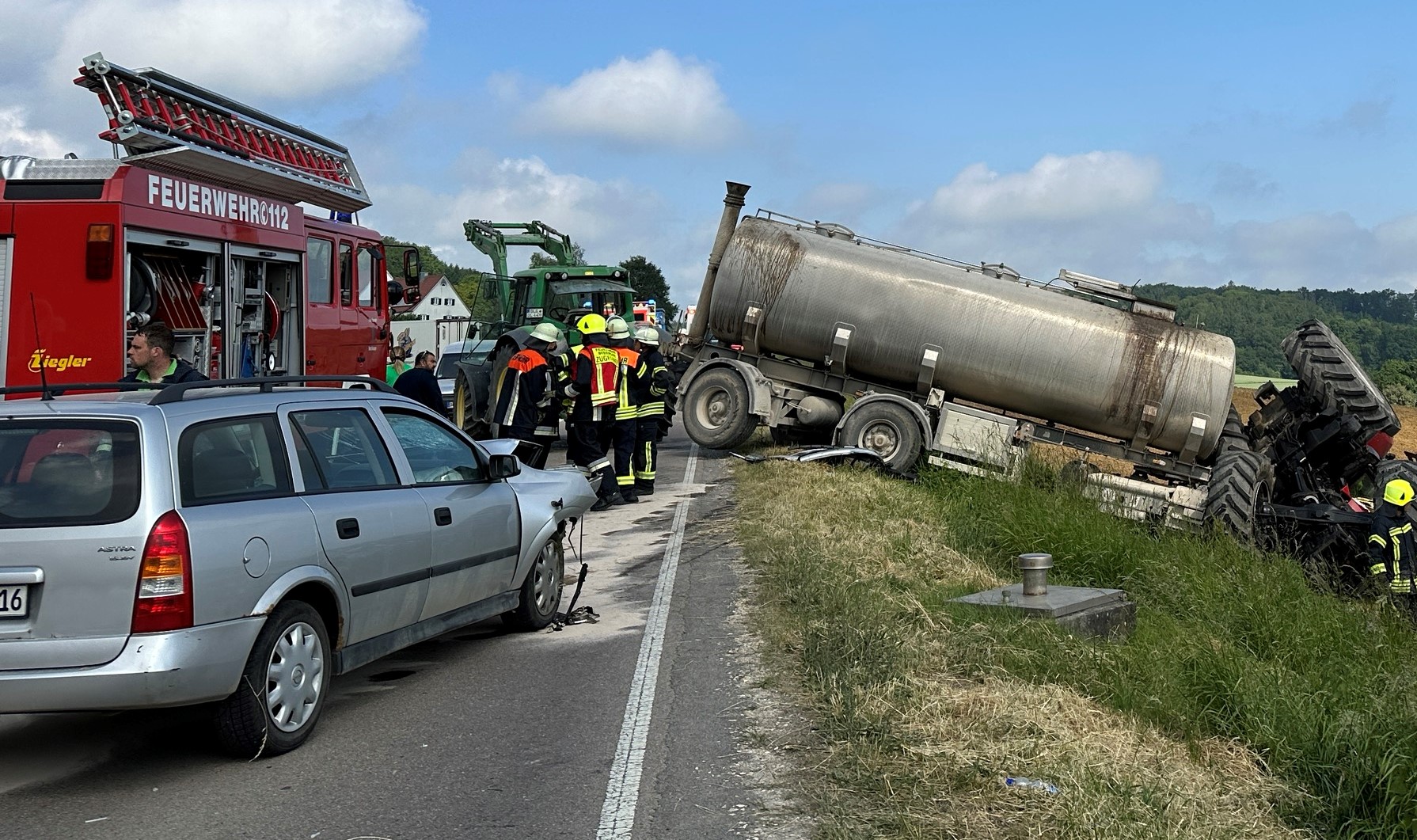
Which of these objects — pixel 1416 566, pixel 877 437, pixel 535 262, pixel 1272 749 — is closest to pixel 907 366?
pixel 877 437

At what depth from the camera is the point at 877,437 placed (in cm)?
1720

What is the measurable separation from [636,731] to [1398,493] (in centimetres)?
736

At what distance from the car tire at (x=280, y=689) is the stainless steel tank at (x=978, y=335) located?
1207 cm

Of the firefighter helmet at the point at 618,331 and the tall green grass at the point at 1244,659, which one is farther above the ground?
the firefighter helmet at the point at 618,331

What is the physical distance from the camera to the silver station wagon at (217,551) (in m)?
5.00

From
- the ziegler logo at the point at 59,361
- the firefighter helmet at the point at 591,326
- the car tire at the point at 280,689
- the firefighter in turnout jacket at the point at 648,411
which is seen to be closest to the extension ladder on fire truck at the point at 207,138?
the ziegler logo at the point at 59,361

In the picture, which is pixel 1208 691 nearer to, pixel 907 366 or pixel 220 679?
pixel 220 679

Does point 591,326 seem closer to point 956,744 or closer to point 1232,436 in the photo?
point 1232,436

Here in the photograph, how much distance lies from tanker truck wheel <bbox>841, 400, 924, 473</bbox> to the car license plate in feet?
42.3

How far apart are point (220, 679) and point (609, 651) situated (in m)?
2.73

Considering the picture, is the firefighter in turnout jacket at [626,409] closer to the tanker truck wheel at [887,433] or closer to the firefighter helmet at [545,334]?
the firefighter helmet at [545,334]

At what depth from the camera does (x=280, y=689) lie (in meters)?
5.59

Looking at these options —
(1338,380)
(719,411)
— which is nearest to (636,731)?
(1338,380)

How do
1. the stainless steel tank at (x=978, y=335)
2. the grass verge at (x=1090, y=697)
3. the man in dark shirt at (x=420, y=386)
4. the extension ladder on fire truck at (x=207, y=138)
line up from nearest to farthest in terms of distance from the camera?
the grass verge at (x=1090, y=697), the extension ladder on fire truck at (x=207, y=138), the man in dark shirt at (x=420, y=386), the stainless steel tank at (x=978, y=335)
